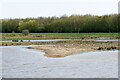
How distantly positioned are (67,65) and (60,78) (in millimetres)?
6467

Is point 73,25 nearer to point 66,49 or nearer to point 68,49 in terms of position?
point 68,49

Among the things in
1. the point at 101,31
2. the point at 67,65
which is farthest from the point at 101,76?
the point at 101,31

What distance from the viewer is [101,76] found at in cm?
2164

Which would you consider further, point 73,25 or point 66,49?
point 73,25

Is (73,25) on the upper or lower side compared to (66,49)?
upper

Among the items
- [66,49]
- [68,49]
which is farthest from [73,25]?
[66,49]

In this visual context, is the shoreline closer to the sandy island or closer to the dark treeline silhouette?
the sandy island

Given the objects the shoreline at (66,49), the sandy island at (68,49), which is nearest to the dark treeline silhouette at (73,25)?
the sandy island at (68,49)

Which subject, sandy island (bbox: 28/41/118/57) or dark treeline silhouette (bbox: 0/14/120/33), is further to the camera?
dark treeline silhouette (bbox: 0/14/120/33)

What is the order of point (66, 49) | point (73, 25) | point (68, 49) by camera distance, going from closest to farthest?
point (66, 49)
point (68, 49)
point (73, 25)

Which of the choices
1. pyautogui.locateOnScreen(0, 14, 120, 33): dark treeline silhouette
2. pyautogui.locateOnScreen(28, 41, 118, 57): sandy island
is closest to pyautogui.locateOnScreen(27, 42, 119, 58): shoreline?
pyautogui.locateOnScreen(28, 41, 118, 57): sandy island

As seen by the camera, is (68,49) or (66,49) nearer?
(66,49)

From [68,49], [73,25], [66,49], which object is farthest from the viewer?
[73,25]

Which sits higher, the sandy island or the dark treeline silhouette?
the dark treeline silhouette
